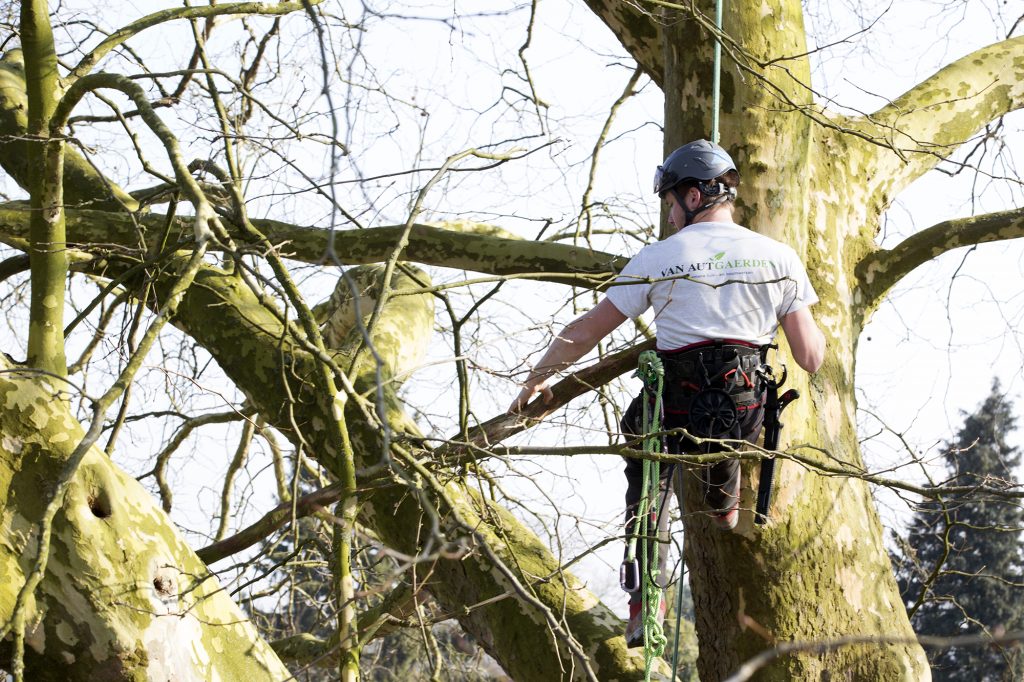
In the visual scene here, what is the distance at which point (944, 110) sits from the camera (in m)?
5.14

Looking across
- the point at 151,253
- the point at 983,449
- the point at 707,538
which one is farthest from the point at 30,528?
the point at 983,449

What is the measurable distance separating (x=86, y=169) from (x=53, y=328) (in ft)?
7.16

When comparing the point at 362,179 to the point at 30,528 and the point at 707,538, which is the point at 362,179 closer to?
the point at 30,528

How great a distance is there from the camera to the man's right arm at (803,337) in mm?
3699

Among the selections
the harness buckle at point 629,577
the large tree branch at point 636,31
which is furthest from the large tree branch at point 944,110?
the harness buckle at point 629,577

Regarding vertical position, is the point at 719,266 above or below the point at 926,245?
below

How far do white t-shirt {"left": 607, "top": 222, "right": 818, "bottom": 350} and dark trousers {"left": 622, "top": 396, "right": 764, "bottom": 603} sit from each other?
26 cm

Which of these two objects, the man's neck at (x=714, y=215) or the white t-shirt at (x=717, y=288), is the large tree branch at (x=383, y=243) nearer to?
the man's neck at (x=714, y=215)

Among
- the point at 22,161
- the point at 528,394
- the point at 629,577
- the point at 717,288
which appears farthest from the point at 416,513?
the point at 22,161

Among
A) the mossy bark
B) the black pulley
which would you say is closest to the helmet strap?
the black pulley

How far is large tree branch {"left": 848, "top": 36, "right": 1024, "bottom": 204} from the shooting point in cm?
479

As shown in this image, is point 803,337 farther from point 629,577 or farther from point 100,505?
point 100,505

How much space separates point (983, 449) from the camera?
72.8 ft

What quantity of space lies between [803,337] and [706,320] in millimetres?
379
